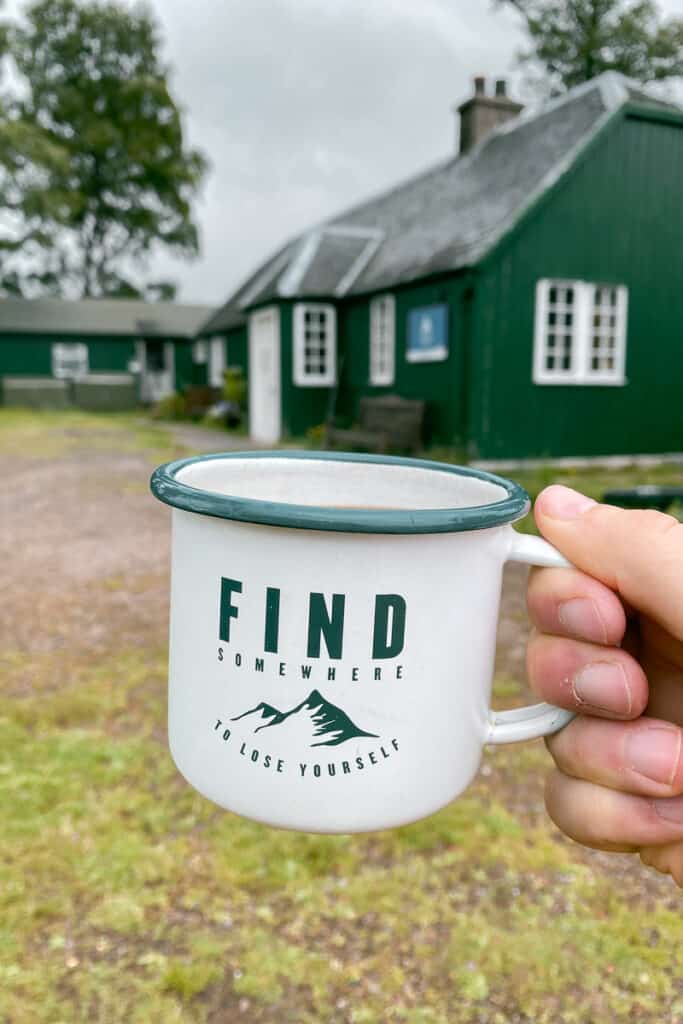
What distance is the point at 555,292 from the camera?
34.6 ft

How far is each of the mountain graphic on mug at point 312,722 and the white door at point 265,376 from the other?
13.6 m

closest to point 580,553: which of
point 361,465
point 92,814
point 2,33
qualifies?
point 361,465

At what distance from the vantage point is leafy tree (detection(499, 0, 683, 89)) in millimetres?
23359

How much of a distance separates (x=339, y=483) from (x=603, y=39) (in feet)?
92.9

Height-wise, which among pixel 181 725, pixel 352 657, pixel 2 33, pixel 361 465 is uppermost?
pixel 2 33

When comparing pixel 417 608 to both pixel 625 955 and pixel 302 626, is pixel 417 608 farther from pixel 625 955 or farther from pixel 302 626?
pixel 625 955

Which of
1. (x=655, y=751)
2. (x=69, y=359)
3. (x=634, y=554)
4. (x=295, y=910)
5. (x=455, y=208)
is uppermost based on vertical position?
(x=455, y=208)

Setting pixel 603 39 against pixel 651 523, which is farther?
pixel 603 39

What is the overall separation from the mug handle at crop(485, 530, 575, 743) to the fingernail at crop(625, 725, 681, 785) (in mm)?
80

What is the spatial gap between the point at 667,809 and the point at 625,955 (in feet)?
4.45

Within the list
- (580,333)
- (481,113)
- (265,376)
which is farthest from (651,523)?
(481,113)

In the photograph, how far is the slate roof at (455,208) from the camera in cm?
1020

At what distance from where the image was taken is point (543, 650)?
39.1 inches

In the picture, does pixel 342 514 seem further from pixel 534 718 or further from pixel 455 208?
pixel 455 208
